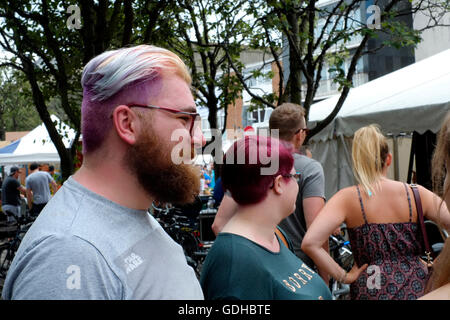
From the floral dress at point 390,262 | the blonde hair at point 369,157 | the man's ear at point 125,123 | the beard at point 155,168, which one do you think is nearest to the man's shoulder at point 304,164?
the blonde hair at point 369,157

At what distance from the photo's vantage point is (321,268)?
303 cm

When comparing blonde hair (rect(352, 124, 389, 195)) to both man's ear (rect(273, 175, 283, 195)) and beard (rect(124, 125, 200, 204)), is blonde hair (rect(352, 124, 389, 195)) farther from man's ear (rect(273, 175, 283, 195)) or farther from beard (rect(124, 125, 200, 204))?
beard (rect(124, 125, 200, 204))

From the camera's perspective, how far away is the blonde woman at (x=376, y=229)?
2.78 meters

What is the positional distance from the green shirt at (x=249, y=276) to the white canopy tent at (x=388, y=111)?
4.61 meters

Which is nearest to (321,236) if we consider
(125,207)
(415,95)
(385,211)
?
A: (385,211)

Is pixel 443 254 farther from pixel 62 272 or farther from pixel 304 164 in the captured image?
pixel 304 164

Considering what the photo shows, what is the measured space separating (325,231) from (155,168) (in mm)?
1871

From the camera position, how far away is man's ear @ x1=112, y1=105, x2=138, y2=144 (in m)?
1.32

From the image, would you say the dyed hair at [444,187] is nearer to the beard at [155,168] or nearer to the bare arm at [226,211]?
the beard at [155,168]

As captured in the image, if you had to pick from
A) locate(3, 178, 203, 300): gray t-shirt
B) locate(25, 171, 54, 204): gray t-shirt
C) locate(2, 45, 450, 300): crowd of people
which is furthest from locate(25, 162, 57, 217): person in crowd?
locate(3, 178, 203, 300): gray t-shirt

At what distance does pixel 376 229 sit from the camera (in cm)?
289

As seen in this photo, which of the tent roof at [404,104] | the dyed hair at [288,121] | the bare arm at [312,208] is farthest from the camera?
the tent roof at [404,104]
